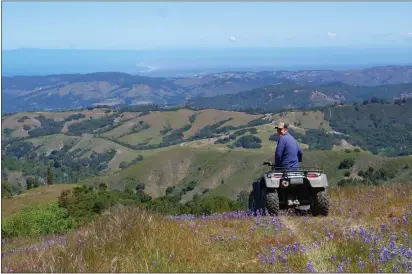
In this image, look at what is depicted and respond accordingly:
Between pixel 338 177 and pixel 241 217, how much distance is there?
341 feet

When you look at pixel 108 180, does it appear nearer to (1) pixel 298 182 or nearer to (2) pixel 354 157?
(2) pixel 354 157

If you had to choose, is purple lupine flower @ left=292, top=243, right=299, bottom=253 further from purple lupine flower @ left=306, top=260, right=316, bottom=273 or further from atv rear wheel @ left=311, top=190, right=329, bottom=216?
atv rear wheel @ left=311, top=190, right=329, bottom=216

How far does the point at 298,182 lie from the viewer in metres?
9.91

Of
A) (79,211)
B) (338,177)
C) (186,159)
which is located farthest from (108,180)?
(79,211)

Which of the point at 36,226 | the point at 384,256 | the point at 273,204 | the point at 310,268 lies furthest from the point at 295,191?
the point at 36,226

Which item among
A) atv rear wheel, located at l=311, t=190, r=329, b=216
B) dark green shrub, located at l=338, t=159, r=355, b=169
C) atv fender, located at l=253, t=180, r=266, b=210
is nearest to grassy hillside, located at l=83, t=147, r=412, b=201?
dark green shrub, located at l=338, t=159, r=355, b=169

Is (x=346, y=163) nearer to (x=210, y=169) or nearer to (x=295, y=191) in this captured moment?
(x=210, y=169)

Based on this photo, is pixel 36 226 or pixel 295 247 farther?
pixel 36 226

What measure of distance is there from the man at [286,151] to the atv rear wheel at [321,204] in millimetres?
792

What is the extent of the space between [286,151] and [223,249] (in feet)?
14.0

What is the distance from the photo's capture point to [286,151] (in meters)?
10.3

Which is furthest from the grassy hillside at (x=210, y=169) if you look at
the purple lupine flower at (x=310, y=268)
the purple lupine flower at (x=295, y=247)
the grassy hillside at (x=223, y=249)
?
the purple lupine flower at (x=310, y=268)

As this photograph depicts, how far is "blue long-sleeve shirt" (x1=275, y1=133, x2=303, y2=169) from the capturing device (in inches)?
401

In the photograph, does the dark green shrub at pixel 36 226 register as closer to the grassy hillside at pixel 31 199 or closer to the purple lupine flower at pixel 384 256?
the purple lupine flower at pixel 384 256
